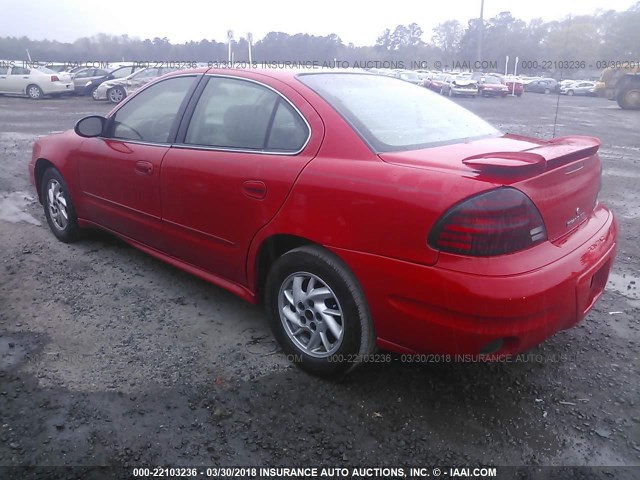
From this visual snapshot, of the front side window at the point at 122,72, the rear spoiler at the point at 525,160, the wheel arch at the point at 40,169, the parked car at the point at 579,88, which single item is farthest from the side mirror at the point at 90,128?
the parked car at the point at 579,88

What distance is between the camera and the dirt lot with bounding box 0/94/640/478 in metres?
2.27

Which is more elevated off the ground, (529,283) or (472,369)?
(529,283)

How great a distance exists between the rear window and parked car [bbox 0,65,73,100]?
22.7m

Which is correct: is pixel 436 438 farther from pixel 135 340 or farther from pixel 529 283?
pixel 135 340

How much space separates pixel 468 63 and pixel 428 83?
3473 cm

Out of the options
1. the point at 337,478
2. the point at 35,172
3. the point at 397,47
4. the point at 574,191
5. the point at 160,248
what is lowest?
the point at 337,478

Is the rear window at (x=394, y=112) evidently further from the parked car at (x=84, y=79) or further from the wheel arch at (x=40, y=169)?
the parked car at (x=84, y=79)

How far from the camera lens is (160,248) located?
3.68 m

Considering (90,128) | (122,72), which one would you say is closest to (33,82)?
(122,72)

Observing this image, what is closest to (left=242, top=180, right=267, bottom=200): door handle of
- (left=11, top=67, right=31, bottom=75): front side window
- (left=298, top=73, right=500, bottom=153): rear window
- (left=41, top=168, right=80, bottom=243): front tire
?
(left=298, top=73, right=500, bottom=153): rear window

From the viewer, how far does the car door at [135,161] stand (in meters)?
3.53

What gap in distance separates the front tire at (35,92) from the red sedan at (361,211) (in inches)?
869

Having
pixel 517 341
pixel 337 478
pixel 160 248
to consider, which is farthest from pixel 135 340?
pixel 517 341

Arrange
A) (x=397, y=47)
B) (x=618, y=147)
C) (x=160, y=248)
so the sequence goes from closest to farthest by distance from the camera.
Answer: (x=160, y=248) < (x=618, y=147) < (x=397, y=47)
